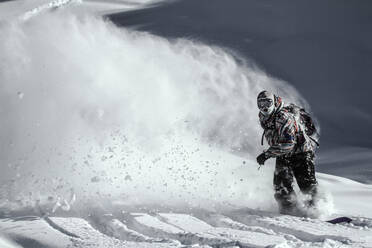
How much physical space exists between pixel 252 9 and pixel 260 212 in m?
16.7

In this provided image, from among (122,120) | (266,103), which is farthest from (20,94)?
(266,103)

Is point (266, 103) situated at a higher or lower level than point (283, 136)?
higher

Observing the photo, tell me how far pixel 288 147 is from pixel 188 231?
1341 millimetres

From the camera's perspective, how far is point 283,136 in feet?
15.5

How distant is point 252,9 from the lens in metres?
20.5

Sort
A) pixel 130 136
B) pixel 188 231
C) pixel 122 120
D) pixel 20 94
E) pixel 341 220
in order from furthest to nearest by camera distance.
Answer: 1. pixel 122 120
2. pixel 20 94
3. pixel 130 136
4. pixel 341 220
5. pixel 188 231

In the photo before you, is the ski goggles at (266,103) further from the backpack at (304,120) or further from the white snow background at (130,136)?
the white snow background at (130,136)

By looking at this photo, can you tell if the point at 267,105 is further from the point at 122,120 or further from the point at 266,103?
the point at 122,120

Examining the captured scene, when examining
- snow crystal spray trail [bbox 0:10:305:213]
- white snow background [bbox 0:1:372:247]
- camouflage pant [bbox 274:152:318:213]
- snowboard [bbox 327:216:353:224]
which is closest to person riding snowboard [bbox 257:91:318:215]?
camouflage pant [bbox 274:152:318:213]

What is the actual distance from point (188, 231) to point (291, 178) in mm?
1425

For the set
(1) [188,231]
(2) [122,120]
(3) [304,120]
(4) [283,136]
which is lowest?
(1) [188,231]

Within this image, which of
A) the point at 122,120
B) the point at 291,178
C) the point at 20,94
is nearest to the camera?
the point at 291,178

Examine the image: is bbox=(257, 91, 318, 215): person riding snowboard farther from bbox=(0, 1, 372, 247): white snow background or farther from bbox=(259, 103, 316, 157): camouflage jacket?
bbox=(0, 1, 372, 247): white snow background

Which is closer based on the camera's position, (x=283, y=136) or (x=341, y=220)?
(x=341, y=220)
